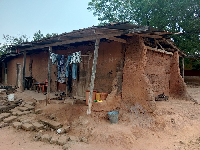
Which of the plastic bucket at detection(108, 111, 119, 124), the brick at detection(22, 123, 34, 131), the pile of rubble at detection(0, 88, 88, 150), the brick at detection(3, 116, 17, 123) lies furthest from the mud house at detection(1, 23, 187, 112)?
the brick at detection(22, 123, 34, 131)

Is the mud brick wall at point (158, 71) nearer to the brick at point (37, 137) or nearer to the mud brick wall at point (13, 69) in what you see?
the brick at point (37, 137)

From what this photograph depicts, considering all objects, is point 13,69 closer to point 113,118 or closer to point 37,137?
point 37,137

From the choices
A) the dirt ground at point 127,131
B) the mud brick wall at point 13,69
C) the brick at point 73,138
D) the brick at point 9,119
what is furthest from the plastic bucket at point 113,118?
the mud brick wall at point 13,69

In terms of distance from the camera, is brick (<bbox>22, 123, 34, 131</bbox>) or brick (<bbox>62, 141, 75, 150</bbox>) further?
brick (<bbox>22, 123, 34, 131</bbox>)

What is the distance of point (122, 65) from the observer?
20.3 feet

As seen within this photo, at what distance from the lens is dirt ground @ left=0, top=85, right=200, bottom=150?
418 cm

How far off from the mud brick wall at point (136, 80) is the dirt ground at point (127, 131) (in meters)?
0.31

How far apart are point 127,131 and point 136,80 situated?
1905mm

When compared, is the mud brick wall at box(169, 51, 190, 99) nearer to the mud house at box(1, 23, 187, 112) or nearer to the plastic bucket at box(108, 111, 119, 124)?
the mud house at box(1, 23, 187, 112)

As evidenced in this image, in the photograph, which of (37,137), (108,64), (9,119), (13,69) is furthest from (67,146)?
(13,69)

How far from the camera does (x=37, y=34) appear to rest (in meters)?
25.8

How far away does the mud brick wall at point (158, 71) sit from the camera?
22.2 ft

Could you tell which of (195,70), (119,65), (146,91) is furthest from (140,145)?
(195,70)

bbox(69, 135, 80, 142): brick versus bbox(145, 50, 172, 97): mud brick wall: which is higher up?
bbox(145, 50, 172, 97): mud brick wall
